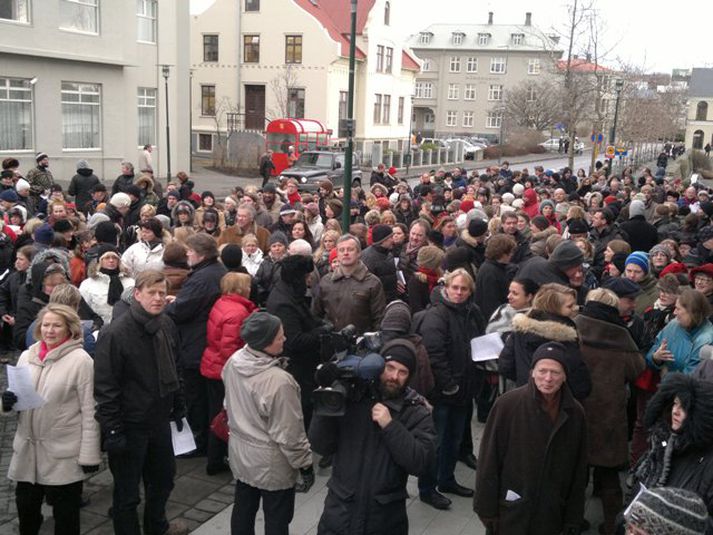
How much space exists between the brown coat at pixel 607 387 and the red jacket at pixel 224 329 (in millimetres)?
2647

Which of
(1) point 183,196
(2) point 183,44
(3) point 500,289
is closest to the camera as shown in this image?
(3) point 500,289

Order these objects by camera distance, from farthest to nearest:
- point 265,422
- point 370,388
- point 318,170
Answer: point 318,170
point 265,422
point 370,388

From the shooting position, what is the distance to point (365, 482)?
3.82 metres

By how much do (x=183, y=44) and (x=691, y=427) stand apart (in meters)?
32.0

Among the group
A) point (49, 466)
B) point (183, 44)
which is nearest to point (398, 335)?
point (49, 466)

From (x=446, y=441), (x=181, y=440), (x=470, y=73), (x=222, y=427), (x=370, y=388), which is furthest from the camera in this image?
(x=470, y=73)

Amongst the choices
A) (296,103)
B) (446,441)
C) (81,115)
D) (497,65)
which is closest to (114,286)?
(446,441)

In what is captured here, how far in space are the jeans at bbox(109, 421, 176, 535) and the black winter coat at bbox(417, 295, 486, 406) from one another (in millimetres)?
2030

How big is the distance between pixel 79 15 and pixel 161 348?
25498 millimetres

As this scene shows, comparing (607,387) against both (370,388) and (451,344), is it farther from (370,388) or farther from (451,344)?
(370,388)

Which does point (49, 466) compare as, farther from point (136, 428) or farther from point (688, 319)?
point (688, 319)

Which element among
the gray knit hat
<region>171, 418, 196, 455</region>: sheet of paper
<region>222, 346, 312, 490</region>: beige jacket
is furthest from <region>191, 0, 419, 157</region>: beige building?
the gray knit hat

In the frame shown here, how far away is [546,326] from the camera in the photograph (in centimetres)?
489

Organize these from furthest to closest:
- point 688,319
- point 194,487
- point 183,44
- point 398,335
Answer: point 183,44
point 194,487
point 688,319
point 398,335
